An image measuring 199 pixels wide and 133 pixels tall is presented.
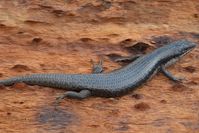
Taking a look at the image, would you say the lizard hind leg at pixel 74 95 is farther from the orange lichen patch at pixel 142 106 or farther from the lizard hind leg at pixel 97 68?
the orange lichen patch at pixel 142 106

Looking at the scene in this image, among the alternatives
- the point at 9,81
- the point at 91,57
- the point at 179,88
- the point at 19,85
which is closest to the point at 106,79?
the point at 91,57

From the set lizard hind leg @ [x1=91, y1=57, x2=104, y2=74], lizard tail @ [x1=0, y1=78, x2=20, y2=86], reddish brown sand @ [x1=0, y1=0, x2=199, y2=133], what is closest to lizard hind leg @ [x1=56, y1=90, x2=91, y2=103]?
reddish brown sand @ [x1=0, y1=0, x2=199, y2=133]

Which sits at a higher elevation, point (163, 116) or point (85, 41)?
point (85, 41)

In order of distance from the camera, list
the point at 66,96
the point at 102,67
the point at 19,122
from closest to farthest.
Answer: the point at 19,122 < the point at 66,96 < the point at 102,67

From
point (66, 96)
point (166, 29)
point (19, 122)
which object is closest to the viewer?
point (19, 122)

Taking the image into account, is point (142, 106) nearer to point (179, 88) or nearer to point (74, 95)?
point (179, 88)

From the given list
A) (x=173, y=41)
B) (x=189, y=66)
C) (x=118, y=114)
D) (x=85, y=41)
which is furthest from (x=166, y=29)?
(x=118, y=114)

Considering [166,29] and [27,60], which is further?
[166,29]

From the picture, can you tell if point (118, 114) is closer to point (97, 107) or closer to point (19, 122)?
point (97, 107)
